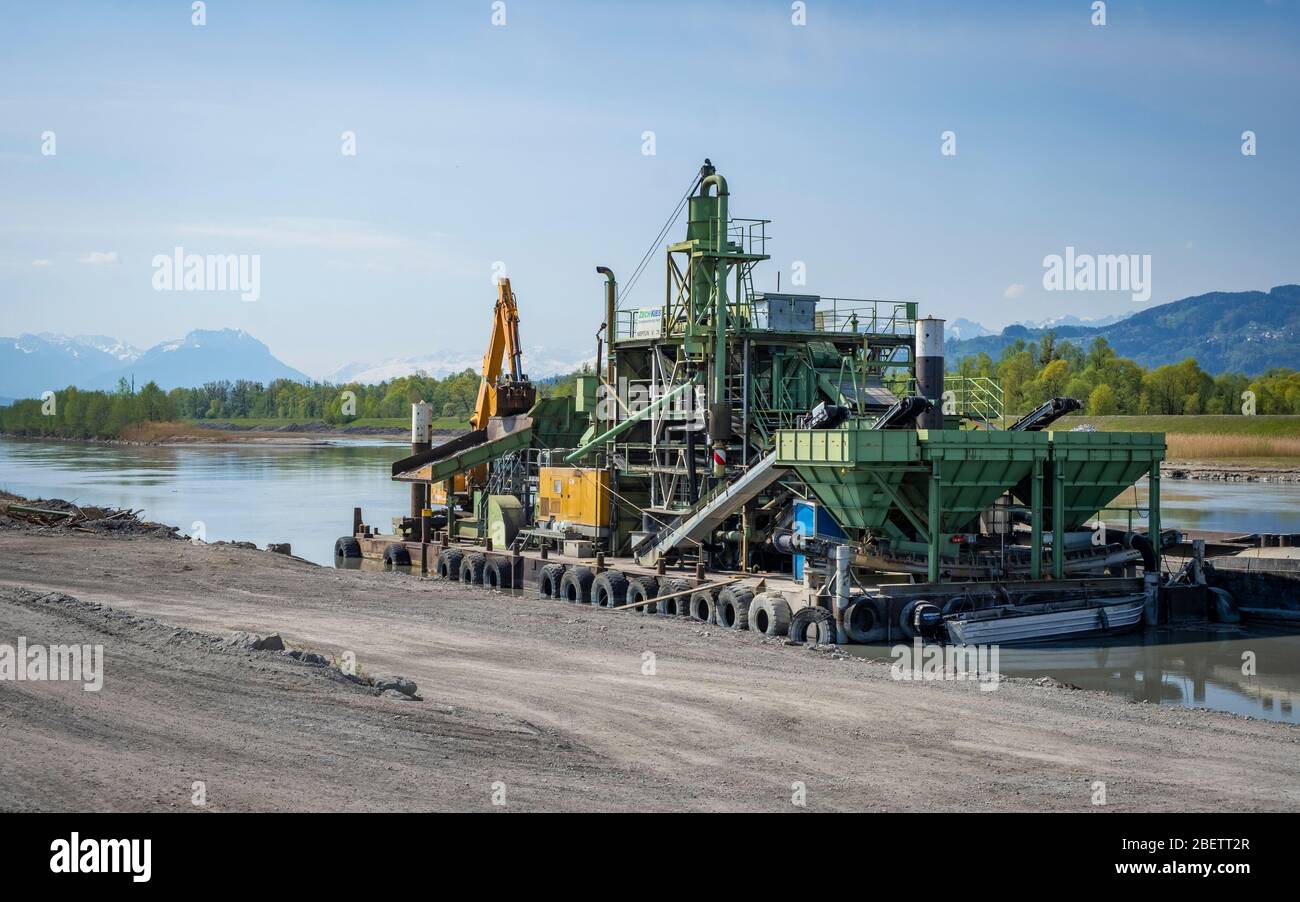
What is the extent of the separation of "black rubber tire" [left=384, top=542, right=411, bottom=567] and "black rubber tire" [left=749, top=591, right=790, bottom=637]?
62.0 feet

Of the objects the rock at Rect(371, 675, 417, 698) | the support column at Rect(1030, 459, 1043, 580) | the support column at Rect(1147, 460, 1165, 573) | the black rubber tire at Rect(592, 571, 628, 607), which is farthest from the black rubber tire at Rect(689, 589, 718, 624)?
the rock at Rect(371, 675, 417, 698)

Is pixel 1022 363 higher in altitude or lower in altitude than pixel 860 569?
higher

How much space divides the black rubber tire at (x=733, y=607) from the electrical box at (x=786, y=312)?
847 centimetres

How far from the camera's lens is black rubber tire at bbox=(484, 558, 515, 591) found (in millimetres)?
37281

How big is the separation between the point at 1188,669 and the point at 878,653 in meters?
6.17

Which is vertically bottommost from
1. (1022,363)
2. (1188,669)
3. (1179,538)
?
(1188,669)

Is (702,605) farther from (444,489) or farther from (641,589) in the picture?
(444,489)

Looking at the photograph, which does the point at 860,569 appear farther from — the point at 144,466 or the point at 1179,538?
the point at 144,466

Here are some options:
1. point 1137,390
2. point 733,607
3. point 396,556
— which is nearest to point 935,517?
point 733,607

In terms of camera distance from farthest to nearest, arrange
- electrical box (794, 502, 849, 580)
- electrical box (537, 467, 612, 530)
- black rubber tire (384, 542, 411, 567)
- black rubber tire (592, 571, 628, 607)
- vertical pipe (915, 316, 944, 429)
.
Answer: black rubber tire (384, 542, 411, 567) → electrical box (537, 467, 612, 530) → black rubber tire (592, 571, 628, 607) → electrical box (794, 502, 849, 580) → vertical pipe (915, 316, 944, 429)

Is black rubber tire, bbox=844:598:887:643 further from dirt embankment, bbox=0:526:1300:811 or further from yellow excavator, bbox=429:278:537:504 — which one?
yellow excavator, bbox=429:278:537:504

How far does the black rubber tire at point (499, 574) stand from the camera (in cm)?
3728
